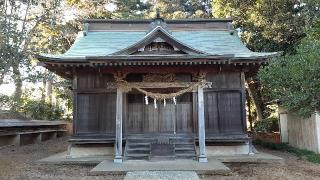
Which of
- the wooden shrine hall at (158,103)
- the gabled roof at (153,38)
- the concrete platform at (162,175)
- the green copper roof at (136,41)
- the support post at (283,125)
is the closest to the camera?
the concrete platform at (162,175)

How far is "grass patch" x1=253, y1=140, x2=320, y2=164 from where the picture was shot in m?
12.7

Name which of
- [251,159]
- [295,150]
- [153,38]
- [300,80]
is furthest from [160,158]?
[295,150]

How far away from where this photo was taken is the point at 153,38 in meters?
12.7

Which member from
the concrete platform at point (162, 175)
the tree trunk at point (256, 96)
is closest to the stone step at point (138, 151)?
the concrete platform at point (162, 175)

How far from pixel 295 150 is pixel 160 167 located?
7502mm

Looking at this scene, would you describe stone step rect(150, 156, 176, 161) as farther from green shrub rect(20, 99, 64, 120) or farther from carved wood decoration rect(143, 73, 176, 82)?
green shrub rect(20, 99, 64, 120)

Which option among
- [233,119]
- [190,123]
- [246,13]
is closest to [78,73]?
[190,123]

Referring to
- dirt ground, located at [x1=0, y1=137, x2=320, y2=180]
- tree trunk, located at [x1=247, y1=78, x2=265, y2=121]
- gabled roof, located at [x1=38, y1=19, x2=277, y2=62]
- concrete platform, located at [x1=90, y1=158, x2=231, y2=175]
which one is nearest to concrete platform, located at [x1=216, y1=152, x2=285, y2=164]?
dirt ground, located at [x1=0, y1=137, x2=320, y2=180]

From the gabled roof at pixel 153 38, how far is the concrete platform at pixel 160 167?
378 cm

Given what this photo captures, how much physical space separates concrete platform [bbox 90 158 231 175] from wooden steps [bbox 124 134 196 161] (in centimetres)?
45

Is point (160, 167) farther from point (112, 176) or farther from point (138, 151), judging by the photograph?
point (138, 151)

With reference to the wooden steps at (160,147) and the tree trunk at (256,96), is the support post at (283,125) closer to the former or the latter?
the tree trunk at (256,96)

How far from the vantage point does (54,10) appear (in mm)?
24578

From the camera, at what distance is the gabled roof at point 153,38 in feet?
41.5
